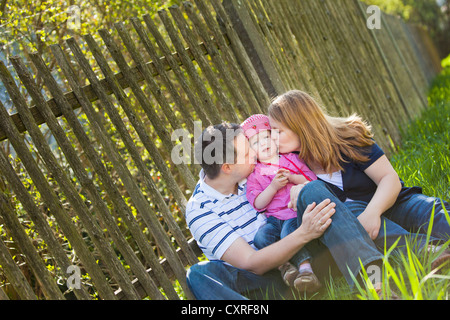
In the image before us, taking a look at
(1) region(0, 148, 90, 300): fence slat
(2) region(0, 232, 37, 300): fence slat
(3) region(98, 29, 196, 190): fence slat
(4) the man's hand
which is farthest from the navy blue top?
(2) region(0, 232, 37, 300): fence slat

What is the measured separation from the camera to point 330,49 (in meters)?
4.89

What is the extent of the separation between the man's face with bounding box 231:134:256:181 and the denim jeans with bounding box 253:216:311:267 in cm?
29

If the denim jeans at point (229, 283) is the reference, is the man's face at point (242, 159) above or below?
above

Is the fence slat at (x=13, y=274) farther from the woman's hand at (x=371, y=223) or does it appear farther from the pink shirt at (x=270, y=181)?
the woman's hand at (x=371, y=223)

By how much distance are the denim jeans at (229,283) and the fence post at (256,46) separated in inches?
67.7

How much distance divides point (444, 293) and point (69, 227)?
1.67 meters

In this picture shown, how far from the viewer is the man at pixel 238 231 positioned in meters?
2.24

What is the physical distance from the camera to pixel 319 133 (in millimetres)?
2652

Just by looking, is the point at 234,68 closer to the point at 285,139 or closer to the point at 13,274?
the point at 285,139

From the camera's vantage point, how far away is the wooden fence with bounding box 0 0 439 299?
2422 millimetres

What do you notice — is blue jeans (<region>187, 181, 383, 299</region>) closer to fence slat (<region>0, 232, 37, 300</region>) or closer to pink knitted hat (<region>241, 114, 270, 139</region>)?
pink knitted hat (<region>241, 114, 270, 139</region>)

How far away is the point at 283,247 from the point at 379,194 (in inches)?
23.7

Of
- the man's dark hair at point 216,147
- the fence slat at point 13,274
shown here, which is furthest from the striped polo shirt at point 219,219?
the fence slat at point 13,274
